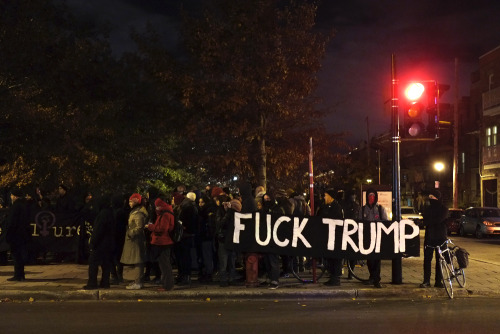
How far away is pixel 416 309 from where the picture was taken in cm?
972

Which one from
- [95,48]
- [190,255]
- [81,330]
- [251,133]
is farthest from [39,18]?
[81,330]

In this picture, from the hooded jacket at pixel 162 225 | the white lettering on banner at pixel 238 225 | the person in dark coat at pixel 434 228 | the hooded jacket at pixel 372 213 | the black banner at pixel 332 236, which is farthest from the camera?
the hooded jacket at pixel 372 213

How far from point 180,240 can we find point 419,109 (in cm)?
490

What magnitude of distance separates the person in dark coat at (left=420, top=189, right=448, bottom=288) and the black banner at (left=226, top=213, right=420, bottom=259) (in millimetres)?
297

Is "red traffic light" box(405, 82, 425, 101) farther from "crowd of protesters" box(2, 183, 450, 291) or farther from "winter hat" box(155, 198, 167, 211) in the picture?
"winter hat" box(155, 198, 167, 211)

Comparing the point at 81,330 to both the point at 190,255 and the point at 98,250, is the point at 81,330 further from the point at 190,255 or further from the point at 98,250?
the point at 190,255

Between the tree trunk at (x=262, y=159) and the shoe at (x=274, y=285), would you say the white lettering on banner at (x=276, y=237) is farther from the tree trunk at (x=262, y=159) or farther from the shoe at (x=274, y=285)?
the tree trunk at (x=262, y=159)

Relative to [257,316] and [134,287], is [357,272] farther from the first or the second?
[257,316]

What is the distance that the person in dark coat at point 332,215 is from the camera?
1184 cm

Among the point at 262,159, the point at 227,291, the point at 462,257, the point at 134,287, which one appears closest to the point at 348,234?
the point at 462,257

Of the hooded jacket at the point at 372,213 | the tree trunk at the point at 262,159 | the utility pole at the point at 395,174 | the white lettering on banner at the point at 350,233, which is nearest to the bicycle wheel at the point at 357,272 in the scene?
the utility pole at the point at 395,174

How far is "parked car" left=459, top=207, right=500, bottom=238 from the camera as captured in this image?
2819 cm

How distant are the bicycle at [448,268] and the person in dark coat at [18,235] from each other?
7473 mm

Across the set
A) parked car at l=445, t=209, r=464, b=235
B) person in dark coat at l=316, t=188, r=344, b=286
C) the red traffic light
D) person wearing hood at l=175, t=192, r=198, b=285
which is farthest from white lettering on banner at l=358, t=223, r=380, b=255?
parked car at l=445, t=209, r=464, b=235
